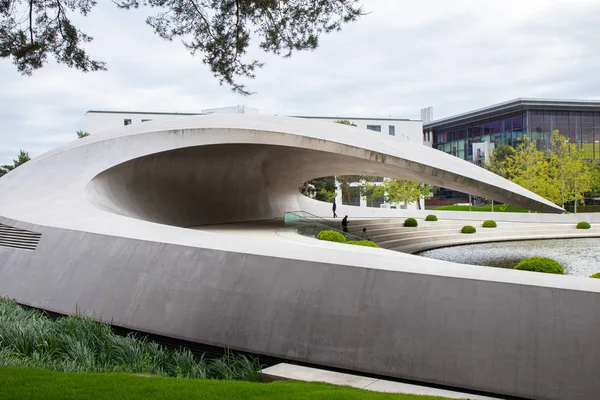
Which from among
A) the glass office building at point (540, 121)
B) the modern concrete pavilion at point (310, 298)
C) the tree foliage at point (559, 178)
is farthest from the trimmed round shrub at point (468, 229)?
the glass office building at point (540, 121)

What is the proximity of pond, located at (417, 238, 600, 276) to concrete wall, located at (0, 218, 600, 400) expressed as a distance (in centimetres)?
832

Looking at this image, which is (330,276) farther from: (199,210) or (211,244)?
(199,210)

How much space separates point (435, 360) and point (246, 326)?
82.2 inches

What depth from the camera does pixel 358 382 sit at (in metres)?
4.32

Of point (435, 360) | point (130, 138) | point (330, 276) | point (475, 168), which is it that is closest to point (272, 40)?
point (330, 276)

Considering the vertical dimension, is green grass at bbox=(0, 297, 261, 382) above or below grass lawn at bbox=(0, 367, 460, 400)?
below

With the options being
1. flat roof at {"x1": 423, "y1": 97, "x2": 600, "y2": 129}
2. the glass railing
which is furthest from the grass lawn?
flat roof at {"x1": 423, "y1": 97, "x2": 600, "y2": 129}

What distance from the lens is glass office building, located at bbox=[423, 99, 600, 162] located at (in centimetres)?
5016

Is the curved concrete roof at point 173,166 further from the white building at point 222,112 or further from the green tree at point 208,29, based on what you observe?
the white building at point 222,112

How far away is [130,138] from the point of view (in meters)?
13.2

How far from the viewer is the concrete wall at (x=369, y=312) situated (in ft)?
14.2

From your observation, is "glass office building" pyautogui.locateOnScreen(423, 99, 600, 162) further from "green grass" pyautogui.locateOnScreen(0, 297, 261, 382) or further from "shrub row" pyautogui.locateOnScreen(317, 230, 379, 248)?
"green grass" pyautogui.locateOnScreen(0, 297, 261, 382)

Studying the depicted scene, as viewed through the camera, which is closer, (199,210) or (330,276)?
(330,276)

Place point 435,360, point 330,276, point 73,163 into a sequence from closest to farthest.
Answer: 1. point 435,360
2. point 330,276
3. point 73,163
